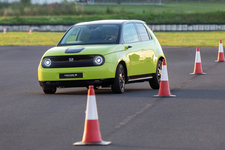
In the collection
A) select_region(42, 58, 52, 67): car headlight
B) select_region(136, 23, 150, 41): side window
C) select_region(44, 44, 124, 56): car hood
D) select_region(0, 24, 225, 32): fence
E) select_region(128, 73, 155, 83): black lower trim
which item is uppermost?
select_region(136, 23, 150, 41): side window

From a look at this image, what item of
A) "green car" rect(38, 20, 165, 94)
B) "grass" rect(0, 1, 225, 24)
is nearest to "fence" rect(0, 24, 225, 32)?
"grass" rect(0, 1, 225, 24)

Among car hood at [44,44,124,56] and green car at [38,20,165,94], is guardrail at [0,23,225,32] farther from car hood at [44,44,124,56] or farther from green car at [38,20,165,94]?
car hood at [44,44,124,56]

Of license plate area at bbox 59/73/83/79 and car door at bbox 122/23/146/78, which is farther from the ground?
car door at bbox 122/23/146/78

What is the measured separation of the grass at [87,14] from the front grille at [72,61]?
169 ft

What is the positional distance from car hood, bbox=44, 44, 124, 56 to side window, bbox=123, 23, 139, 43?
0.52 m

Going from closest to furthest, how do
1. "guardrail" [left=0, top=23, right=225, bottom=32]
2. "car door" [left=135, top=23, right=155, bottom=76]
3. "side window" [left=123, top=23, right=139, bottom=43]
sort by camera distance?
"side window" [left=123, top=23, right=139, bottom=43]
"car door" [left=135, top=23, right=155, bottom=76]
"guardrail" [left=0, top=23, right=225, bottom=32]

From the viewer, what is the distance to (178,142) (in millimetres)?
7598

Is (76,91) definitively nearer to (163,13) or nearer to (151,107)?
(151,107)

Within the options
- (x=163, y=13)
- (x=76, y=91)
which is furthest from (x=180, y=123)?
(x=163, y=13)

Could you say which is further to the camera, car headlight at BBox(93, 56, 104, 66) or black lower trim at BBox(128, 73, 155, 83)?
black lower trim at BBox(128, 73, 155, 83)

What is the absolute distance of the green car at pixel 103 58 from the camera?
12.7 metres

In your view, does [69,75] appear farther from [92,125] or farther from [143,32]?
[92,125]

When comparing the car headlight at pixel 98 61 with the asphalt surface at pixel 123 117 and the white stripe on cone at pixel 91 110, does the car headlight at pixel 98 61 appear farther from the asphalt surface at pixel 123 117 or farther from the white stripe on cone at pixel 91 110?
the white stripe on cone at pixel 91 110

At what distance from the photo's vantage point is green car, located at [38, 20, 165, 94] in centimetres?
1273
